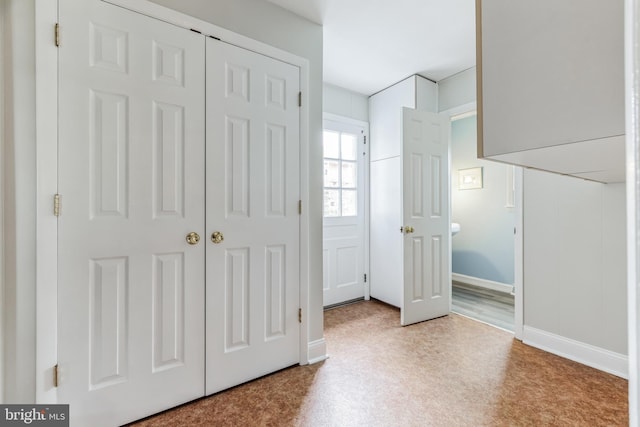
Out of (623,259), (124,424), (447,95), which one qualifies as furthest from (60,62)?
(623,259)

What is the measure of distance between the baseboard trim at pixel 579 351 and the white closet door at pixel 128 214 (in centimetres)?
239

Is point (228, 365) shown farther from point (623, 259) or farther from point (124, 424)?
point (623, 259)

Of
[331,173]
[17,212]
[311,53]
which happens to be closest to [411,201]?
[331,173]

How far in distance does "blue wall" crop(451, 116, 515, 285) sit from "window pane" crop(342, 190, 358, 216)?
182 centimetres

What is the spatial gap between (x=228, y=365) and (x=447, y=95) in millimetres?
3103

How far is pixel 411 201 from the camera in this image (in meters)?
2.67

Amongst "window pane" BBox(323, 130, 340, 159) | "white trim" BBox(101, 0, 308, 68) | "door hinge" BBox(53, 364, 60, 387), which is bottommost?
"door hinge" BBox(53, 364, 60, 387)

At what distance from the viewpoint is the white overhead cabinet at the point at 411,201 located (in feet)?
8.67

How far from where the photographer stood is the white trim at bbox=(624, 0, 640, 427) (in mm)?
278

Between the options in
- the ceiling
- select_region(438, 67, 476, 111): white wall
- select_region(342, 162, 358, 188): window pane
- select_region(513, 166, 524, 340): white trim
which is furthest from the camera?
select_region(342, 162, 358, 188): window pane

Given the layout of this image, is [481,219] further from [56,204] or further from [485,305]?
[56,204]

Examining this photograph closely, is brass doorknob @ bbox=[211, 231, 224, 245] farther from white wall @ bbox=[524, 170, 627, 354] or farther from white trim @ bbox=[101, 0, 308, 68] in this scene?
white wall @ bbox=[524, 170, 627, 354]

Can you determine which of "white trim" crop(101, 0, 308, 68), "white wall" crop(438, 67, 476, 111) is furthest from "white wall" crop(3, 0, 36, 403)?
"white wall" crop(438, 67, 476, 111)

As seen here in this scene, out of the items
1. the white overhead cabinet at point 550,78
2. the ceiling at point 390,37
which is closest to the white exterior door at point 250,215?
the ceiling at point 390,37
